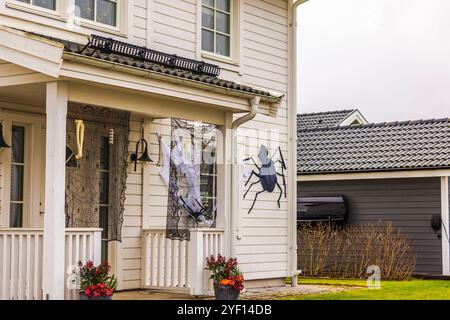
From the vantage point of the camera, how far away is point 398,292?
14289 mm

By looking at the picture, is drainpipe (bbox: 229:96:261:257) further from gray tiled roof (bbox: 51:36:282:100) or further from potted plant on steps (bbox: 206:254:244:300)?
potted plant on steps (bbox: 206:254:244:300)

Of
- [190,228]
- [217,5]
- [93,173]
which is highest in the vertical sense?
[217,5]

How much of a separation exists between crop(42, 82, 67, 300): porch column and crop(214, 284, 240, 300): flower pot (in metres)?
2.43

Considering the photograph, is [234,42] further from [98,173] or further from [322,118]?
[322,118]

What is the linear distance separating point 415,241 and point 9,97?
10.5m

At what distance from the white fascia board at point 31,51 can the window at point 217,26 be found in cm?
466

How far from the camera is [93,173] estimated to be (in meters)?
11.8

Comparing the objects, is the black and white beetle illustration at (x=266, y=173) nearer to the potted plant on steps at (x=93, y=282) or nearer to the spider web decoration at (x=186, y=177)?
the spider web decoration at (x=186, y=177)

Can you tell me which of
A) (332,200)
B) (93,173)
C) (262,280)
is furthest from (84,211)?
(332,200)

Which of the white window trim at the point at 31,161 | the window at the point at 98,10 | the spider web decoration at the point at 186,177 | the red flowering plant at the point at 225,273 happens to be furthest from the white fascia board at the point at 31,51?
the red flowering plant at the point at 225,273

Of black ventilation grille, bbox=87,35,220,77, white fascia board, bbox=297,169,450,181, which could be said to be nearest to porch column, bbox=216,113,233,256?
black ventilation grille, bbox=87,35,220,77

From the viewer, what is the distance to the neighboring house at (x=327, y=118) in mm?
24984

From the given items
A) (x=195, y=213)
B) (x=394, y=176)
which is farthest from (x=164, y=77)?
(x=394, y=176)

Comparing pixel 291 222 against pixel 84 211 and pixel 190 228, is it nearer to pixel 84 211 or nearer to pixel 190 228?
pixel 190 228
